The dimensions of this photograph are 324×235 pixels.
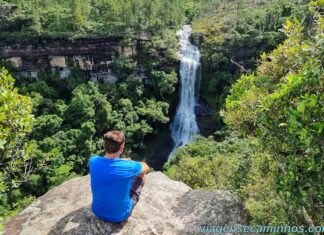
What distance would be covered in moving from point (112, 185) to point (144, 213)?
1017 millimetres

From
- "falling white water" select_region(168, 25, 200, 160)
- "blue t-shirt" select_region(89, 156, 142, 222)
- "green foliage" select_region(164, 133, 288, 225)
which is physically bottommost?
"falling white water" select_region(168, 25, 200, 160)

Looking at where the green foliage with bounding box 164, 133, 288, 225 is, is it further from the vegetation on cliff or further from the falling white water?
the falling white water

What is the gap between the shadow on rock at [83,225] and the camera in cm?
530

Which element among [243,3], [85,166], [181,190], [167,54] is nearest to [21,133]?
[181,190]

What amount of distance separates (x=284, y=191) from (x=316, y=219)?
35.3 inches

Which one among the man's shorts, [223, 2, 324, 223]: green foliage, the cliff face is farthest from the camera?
the man's shorts

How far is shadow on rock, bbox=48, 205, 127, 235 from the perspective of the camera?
5301 mm

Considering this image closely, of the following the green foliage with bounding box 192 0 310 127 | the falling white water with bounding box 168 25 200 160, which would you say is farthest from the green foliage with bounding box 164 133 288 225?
the green foliage with bounding box 192 0 310 127

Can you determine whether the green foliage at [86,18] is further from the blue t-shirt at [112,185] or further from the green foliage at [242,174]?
the blue t-shirt at [112,185]

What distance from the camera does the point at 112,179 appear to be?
16.5 ft

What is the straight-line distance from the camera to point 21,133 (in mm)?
5520

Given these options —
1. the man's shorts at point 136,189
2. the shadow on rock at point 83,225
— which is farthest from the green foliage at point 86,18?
the shadow on rock at point 83,225

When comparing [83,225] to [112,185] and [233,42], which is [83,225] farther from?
[233,42]

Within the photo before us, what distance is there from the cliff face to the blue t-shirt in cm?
29
